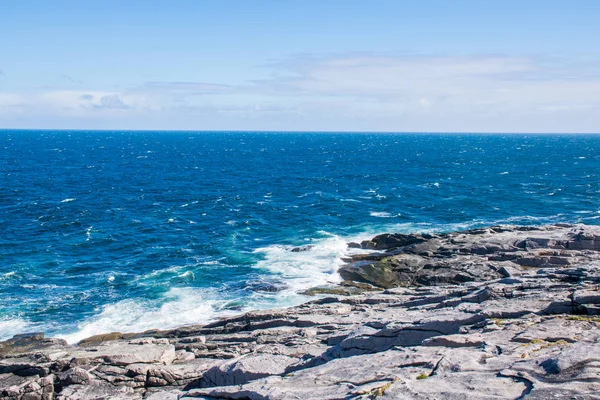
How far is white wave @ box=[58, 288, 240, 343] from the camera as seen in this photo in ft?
131

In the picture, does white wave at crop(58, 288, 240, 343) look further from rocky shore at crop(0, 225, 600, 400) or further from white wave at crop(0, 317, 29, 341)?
white wave at crop(0, 317, 29, 341)

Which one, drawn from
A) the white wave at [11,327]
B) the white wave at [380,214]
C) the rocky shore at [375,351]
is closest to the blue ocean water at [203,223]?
the white wave at [11,327]

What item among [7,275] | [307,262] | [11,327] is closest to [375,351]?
[11,327]

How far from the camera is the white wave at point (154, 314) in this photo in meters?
39.8

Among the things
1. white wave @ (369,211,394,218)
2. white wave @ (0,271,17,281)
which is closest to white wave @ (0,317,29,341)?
white wave @ (0,271,17,281)

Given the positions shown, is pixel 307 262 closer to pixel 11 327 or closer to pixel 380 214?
pixel 11 327

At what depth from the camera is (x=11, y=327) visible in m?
40.1

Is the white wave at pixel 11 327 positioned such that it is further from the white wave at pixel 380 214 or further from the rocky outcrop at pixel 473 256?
the white wave at pixel 380 214

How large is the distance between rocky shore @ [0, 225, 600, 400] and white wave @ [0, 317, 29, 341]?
6.46 feet

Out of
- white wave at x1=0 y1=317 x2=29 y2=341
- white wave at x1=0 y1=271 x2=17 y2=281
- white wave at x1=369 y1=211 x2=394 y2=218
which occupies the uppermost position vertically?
white wave at x1=369 y1=211 x2=394 y2=218

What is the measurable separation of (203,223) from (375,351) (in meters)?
55.4

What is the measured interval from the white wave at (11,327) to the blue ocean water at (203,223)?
0.46 feet

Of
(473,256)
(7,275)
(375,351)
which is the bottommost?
(7,275)

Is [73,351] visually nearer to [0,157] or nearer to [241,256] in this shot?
[241,256]
